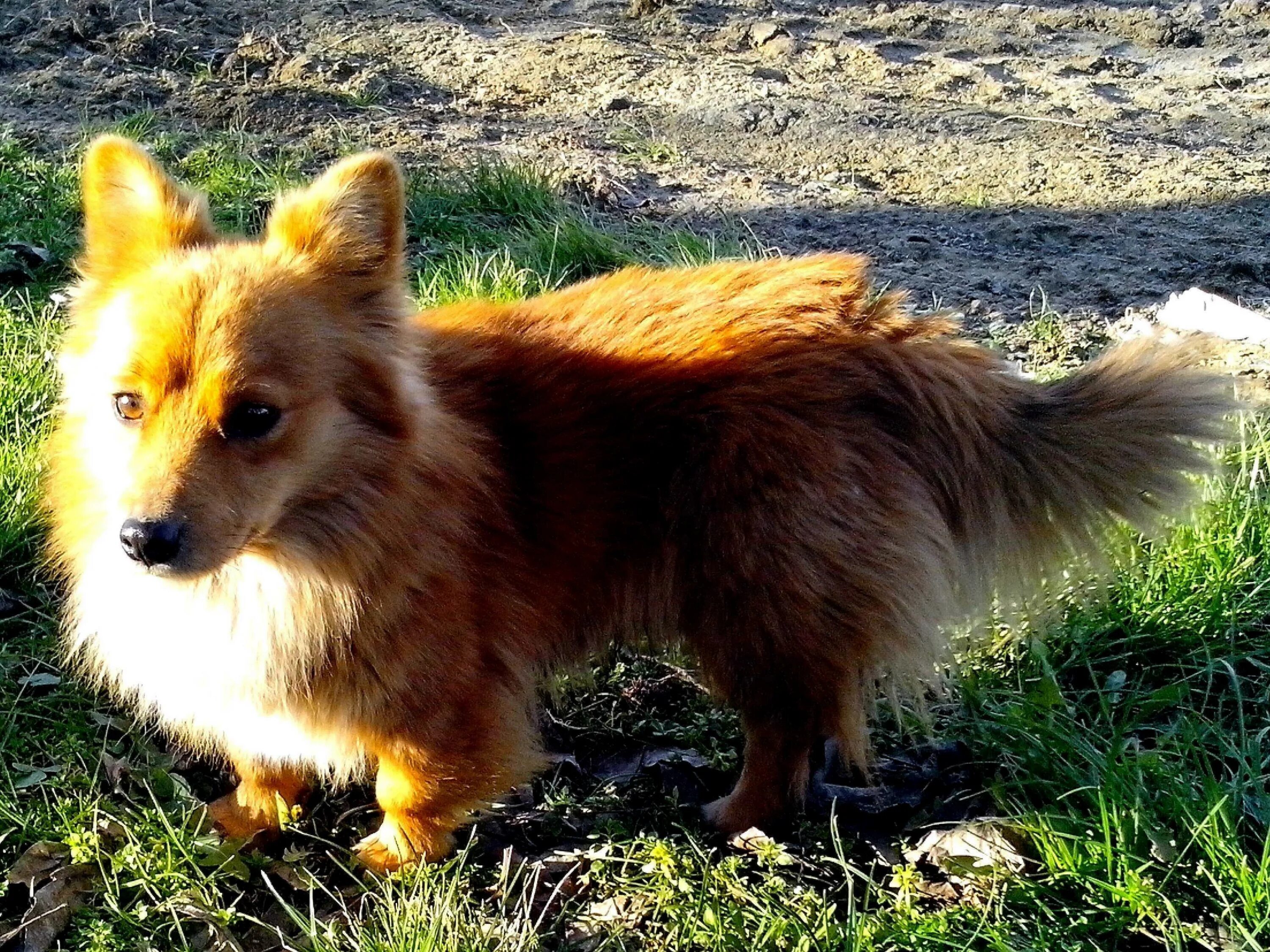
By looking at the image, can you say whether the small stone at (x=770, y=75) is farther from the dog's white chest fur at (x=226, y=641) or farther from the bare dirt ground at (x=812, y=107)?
the dog's white chest fur at (x=226, y=641)

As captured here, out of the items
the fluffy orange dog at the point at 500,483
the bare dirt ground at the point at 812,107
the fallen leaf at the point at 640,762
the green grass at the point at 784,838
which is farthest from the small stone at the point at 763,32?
the fallen leaf at the point at 640,762

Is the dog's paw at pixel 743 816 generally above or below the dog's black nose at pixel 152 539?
below

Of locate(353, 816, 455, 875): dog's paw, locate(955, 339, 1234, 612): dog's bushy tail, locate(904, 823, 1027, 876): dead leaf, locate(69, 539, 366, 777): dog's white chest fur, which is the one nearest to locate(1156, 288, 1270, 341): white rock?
locate(955, 339, 1234, 612): dog's bushy tail

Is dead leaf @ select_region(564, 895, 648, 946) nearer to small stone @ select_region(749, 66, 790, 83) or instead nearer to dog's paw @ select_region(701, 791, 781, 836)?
dog's paw @ select_region(701, 791, 781, 836)

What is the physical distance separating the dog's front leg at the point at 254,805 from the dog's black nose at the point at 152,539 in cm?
83

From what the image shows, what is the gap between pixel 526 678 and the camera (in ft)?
9.16

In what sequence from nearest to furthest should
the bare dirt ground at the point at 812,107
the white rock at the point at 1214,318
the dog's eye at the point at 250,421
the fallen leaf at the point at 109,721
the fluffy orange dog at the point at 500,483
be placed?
1. the dog's eye at the point at 250,421
2. the fluffy orange dog at the point at 500,483
3. the fallen leaf at the point at 109,721
4. the white rock at the point at 1214,318
5. the bare dirt ground at the point at 812,107

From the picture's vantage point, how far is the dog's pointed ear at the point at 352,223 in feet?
7.84

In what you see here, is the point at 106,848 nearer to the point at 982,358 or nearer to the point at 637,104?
the point at 982,358

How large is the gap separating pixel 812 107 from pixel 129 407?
474 centimetres

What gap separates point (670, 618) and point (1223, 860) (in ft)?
4.17

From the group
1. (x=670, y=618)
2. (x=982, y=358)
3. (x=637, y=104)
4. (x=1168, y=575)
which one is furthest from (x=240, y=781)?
(x=637, y=104)

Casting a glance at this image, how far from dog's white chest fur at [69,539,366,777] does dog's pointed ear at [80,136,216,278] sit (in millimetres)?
630

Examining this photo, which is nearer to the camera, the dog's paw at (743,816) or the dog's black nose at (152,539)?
the dog's black nose at (152,539)
